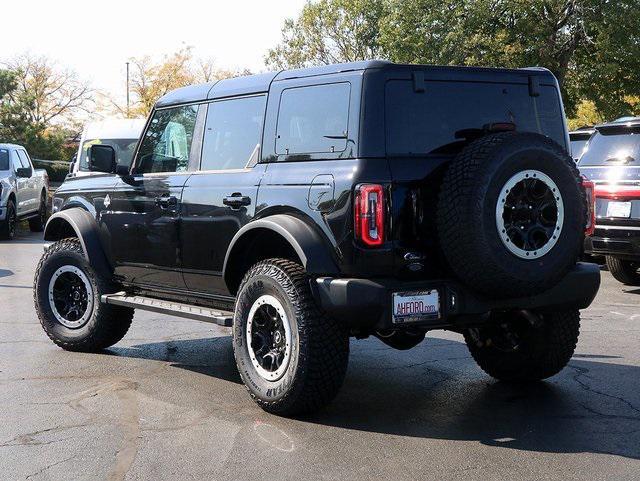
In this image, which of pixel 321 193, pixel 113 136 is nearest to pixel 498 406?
pixel 321 193

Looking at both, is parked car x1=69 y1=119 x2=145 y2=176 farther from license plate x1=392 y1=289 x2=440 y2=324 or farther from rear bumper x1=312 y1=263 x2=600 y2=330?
license plate x1=392 y1=289 x2=440 y2=324

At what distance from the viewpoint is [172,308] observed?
6812 millimetres

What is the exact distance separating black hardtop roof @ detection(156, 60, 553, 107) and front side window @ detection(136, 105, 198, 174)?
0.09m

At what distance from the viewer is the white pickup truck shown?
775 inches

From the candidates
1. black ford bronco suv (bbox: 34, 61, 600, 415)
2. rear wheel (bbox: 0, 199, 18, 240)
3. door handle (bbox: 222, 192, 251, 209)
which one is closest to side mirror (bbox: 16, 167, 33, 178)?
rear wheel (bbox: 0, 199, 18, 240)

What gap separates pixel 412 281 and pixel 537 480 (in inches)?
53.0

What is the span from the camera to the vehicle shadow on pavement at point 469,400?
17.4 feet

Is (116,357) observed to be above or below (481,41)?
below

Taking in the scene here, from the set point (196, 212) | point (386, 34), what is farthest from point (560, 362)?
point (386, 34)

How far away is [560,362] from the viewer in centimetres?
640

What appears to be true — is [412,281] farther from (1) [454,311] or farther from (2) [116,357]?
(2) [116,357]

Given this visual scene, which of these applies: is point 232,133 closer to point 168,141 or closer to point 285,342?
point 168,141

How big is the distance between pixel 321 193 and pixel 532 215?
1.16 meters

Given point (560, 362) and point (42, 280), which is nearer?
point (560, 362)
